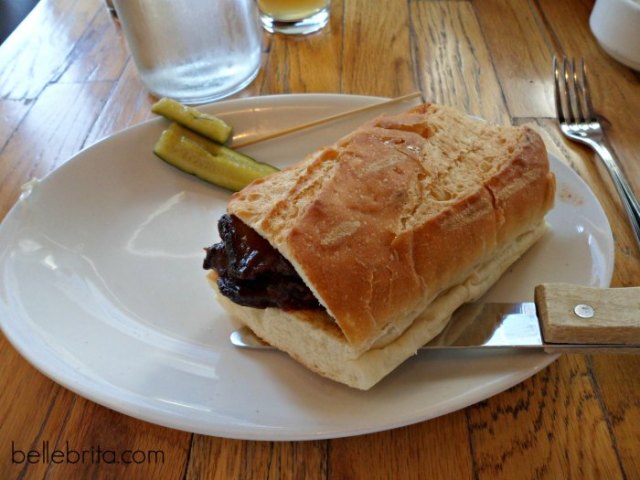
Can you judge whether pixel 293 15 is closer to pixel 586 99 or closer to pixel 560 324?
pixel 586 99

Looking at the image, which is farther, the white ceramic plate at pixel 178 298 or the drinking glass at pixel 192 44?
the drinking glass at pixel 192 44

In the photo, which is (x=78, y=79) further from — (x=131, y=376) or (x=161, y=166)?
(x=131, y=376)

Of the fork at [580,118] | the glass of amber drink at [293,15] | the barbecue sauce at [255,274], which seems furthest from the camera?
the glass of amber drink at [293,15]

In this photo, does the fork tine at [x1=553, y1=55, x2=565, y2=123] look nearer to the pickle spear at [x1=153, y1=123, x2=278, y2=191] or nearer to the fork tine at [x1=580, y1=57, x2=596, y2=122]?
the fork tine at [x1=580, y1=57, x2=596, y2=122]

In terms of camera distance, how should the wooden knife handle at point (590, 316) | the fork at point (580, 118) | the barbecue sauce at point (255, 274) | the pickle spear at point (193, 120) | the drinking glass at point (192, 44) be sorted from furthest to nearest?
the drinking glass at point (192, 44), the pickle spear at point (193, 120), the fork at point (580, 118), the barbecue sauce at point (255, 274), the wooden knife handle at point (590, 316)

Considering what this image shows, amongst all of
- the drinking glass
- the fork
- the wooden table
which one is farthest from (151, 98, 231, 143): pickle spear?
the fork

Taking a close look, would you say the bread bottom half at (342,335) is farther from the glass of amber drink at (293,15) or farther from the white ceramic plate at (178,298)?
the glass of amber drink at (293,15)

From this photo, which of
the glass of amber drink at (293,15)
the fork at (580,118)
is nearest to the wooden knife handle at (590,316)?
the fork at (580,118)
